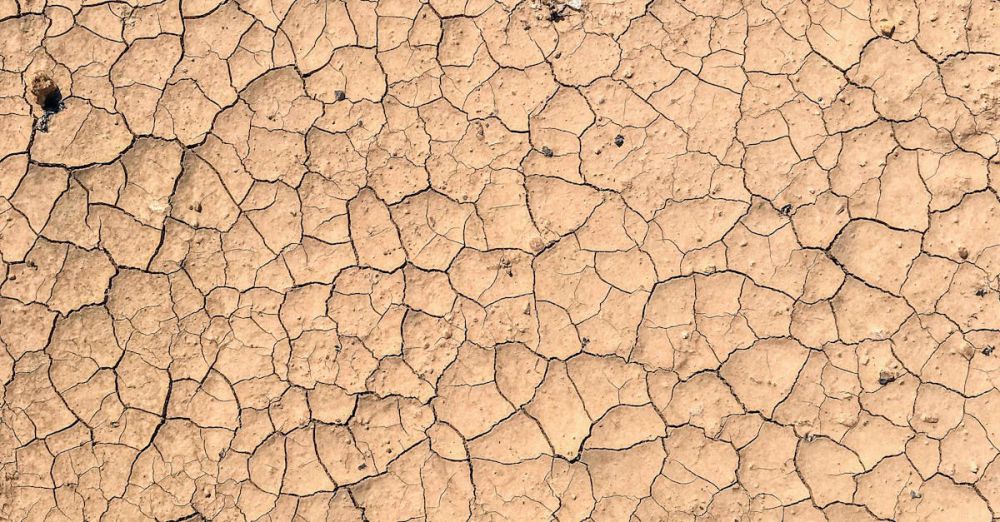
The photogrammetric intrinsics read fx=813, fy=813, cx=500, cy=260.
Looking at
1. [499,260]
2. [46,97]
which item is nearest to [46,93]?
[46,97]

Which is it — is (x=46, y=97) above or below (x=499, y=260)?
above

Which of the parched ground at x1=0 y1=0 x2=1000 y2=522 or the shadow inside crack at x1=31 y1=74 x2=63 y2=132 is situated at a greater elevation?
the shadow inside crack at x1=31 y1=74 x2=63 y2=132

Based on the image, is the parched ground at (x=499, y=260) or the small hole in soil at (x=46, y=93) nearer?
the parched ground at (x=499, y=260)

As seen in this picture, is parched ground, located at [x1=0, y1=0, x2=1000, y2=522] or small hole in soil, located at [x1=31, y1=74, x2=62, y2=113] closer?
parched ground, located at [x1=0, y1=0, x2=1000, y2=522]

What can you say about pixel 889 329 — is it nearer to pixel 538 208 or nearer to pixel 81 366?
pixel 538 208

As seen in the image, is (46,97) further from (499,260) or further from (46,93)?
(499,260)
